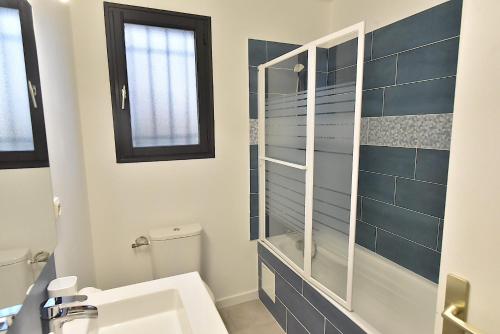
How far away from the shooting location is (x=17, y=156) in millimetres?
779

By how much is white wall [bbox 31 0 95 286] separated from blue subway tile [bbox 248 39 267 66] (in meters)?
1.21

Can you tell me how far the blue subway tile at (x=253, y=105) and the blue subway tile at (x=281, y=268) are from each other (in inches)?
43.6

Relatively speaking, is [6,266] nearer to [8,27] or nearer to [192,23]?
[8,27]

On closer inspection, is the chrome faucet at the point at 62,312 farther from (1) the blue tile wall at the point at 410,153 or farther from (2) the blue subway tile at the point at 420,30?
(2) the blue subway tile at the point at 420,30

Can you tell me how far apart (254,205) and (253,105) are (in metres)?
0.83

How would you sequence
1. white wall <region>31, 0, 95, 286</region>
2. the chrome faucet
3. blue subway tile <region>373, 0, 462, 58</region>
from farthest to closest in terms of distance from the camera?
blue subway tile <region>373, 0, 462, 58</region> < white wall <region>31, 0, 95, 286</region> < the chrome faucet

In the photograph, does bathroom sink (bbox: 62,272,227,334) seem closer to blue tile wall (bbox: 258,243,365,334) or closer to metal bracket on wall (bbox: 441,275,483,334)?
metal bracket on wall (bbox: 441,275,483,334)

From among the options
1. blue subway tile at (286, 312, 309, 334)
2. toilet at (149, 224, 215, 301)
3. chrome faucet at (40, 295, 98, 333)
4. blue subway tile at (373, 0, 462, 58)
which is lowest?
blue subway tile at (286, 312, 309, 334)

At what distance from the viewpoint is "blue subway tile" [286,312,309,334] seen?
1898 millimetres

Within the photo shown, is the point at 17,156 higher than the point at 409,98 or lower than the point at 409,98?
lower

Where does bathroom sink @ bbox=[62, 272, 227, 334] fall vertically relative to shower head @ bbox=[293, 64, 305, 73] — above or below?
below

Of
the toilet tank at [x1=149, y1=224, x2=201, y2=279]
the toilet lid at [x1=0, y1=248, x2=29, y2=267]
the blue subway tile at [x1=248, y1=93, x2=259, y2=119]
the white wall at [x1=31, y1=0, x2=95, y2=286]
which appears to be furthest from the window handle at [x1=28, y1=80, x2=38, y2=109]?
the blue subway tile at [x1=248, y1=93, x2=259, y2=119]

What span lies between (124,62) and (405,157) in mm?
1992

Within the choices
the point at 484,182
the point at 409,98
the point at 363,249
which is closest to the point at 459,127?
the point at 484,182
